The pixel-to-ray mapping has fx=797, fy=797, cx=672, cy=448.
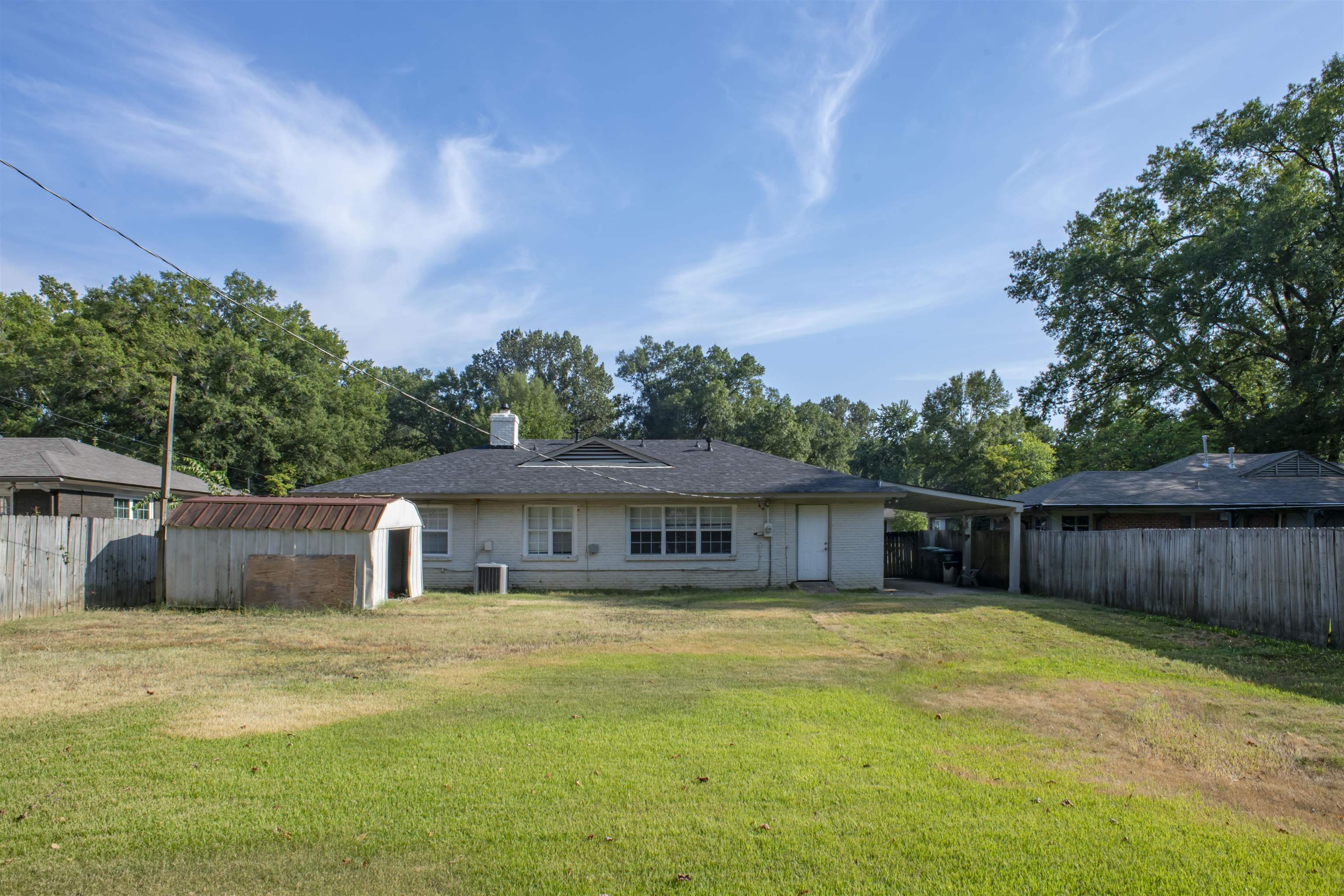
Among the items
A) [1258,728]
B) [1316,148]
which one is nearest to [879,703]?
[1258,728]

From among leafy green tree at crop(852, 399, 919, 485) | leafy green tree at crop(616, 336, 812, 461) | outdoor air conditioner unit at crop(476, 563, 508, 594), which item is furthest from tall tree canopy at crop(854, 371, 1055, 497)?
outdoor air conditioner unit at crop(476, 563, 508, 594)

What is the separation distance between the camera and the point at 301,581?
14625 mm

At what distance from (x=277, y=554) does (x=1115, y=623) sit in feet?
49.0

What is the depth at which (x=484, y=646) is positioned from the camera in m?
10.6

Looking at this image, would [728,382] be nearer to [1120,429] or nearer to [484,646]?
[1120,429]

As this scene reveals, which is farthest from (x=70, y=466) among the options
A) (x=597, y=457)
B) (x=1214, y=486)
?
(x=1214, y=486)

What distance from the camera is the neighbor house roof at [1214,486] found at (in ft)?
68.0

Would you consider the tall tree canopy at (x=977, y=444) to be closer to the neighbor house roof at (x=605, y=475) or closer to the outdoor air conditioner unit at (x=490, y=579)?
the neighbor house roof at (x=605, y=475)

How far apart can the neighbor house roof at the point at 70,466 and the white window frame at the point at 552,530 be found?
325 inches

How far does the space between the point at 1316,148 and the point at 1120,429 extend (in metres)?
16.3

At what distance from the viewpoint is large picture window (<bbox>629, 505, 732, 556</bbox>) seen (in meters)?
19.9

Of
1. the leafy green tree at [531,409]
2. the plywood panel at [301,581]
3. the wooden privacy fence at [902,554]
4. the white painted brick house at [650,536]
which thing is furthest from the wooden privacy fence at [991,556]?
the leafy green tree at [531,409]

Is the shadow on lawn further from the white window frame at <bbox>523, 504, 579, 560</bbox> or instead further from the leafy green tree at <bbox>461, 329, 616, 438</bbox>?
the leafy green tree at <bbox>461, 329, 616, 438</bbox>

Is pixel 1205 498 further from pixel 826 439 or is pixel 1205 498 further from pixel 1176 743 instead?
pixel 826 439
